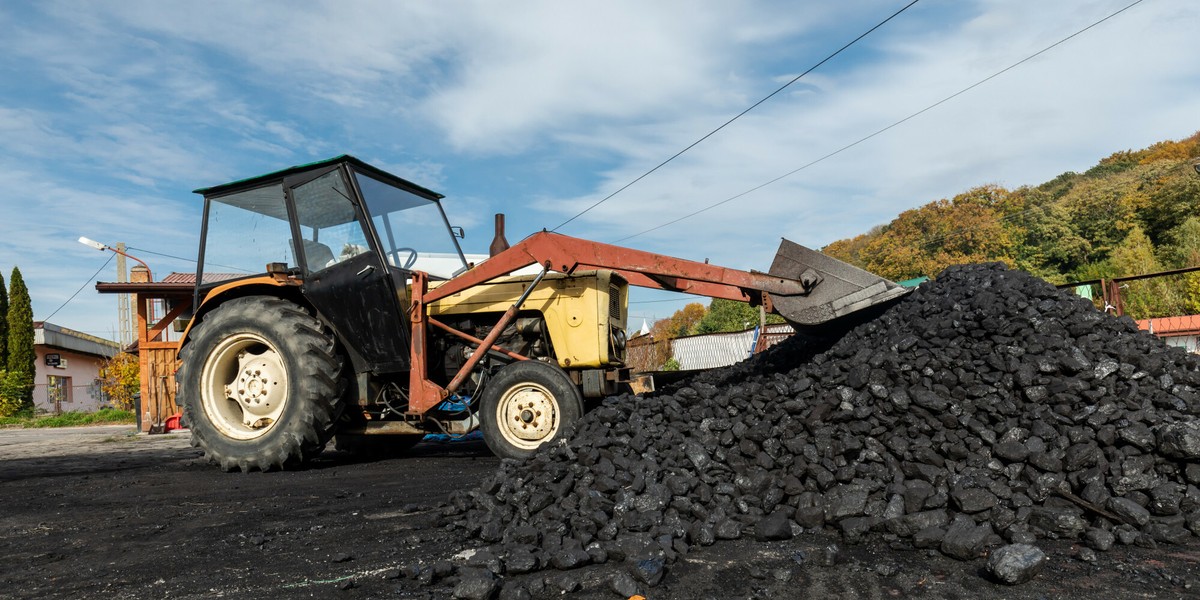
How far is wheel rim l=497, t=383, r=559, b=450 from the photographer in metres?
5.12

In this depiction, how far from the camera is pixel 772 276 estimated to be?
512 cm

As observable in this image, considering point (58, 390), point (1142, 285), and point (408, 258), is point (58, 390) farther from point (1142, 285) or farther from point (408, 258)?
point (1142, 285)

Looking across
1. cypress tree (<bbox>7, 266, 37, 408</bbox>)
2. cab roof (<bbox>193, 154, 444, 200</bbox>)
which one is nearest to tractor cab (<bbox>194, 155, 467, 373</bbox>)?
cab roof (<bbox>193, 154, 444, 200</bbox>)

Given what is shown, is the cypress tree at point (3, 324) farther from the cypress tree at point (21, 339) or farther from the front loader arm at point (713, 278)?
the front loader arm at point (713, 278)

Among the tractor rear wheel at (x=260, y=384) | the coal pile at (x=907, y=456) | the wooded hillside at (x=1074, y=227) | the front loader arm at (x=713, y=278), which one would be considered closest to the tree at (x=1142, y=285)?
the wooded hillside at (x=1074, y=227)

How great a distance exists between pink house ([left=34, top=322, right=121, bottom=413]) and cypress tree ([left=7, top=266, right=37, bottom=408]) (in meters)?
1.66

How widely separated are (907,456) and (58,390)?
32.1 m

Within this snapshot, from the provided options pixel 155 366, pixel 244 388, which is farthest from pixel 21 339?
pixel 244 388

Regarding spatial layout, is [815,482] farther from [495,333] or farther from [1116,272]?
[1116,272]

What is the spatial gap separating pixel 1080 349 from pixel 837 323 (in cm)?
172

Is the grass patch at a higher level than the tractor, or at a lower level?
lower

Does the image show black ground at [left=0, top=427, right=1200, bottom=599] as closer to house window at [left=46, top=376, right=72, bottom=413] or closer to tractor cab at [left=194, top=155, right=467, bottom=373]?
tractor cab at [left=194, top=155, right=467, bottom=373]

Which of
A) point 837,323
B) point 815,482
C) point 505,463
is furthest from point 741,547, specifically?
point 837,323

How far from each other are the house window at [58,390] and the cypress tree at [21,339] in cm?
158
